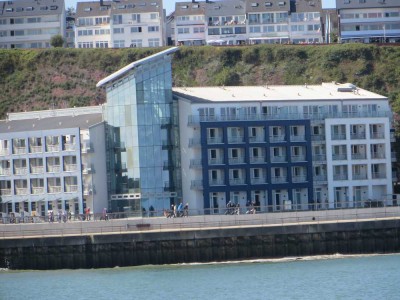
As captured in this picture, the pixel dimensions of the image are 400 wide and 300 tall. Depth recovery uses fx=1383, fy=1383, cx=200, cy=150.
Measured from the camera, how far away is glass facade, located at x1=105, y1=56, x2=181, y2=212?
98.0 m

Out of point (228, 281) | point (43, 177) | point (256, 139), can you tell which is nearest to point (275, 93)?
point (256, 139)

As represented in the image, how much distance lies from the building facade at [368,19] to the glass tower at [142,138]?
52.6 m

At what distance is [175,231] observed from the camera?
82.3m

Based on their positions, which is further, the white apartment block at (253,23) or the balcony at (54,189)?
the white apartment block at (253,23)

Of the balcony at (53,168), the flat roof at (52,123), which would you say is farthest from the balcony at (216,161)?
the balcony at (53,168)

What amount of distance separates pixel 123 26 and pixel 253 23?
14.4m

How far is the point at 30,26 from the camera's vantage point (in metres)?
157

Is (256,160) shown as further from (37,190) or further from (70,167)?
(37,190)

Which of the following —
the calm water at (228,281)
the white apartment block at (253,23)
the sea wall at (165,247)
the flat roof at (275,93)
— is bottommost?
the calm water at (228,281)

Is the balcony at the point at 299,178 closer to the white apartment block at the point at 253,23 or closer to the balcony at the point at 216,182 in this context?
the balcony at the point at 216,182

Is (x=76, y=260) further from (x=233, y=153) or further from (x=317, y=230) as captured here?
(x=233, y=153)

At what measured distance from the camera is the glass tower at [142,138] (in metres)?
98.0

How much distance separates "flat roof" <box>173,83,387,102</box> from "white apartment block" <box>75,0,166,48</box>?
4378 cm

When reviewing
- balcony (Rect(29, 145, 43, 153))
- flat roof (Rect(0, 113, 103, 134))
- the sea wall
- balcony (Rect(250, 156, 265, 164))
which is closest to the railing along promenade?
the sea wall
